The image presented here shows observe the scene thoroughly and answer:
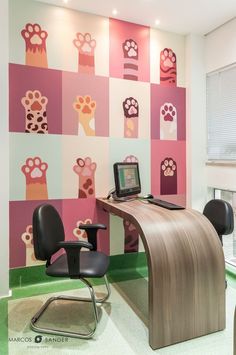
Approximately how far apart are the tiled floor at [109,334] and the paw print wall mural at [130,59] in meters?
2.46

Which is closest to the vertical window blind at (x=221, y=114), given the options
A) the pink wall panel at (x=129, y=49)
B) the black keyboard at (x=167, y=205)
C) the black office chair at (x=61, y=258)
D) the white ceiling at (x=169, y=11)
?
the white ceiling at (x=169, y=11)

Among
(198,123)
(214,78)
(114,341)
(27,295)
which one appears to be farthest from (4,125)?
(214,78)

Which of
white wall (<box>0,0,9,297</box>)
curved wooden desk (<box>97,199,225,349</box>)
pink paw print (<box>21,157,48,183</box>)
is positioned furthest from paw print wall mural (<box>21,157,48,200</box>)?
curved wooden desk (<box>97,199,225,349</box>)

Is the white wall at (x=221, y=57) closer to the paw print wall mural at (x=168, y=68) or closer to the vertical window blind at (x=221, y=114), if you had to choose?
the vertical window blind at (x=221, y=114)

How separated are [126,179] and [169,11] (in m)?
1.90

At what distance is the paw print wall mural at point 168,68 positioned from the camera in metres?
3.44

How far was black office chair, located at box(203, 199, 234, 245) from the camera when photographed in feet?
8.84

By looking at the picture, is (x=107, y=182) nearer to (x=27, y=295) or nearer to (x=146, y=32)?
(x=27, y=295)

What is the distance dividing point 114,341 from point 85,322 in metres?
0.34

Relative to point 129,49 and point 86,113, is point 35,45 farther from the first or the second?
point 129,49

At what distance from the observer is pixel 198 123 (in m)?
3.57

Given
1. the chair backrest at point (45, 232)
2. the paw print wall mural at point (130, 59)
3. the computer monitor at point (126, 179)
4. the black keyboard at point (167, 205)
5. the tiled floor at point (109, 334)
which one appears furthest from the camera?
the paw print wall mural at point (130, 59)

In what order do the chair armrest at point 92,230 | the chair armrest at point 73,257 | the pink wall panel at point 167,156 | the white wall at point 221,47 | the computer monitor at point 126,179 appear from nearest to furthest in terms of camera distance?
the chair armrest at point 73,257 → the chair armrest at point 92,230 → the computer monitor at point 126,179 → the white wall at point 221,47 → the pink wall panel at point 167,156

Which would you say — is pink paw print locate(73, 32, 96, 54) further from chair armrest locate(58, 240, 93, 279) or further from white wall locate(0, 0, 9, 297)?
chair armrest locate(58, 240, 93, 279)
